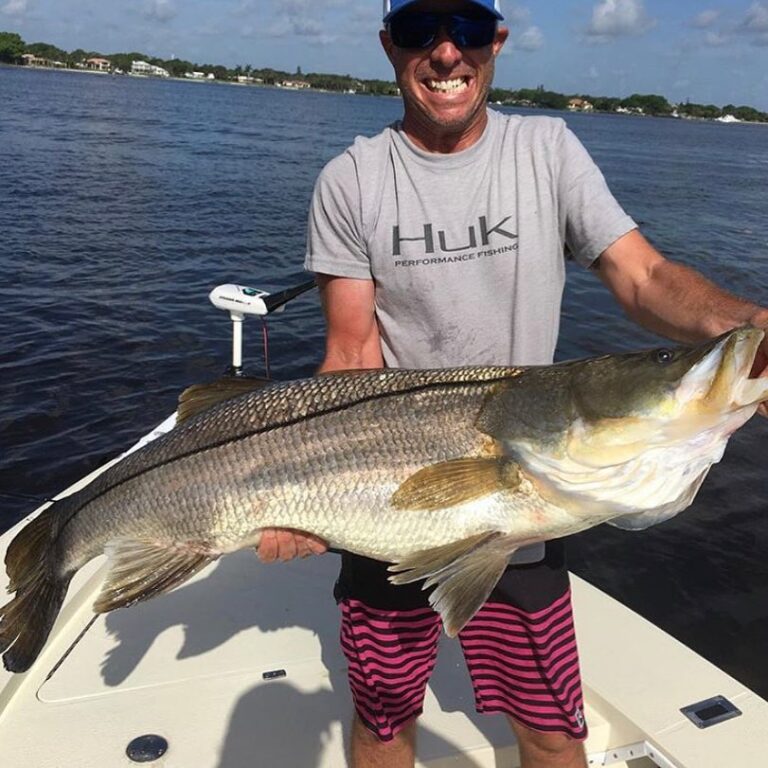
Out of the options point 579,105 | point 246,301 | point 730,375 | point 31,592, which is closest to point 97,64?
point 579,105

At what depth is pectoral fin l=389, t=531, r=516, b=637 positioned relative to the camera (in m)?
2.30

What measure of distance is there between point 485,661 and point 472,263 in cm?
144

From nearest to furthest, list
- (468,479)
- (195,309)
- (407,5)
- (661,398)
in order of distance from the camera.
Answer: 1. (661,398)
2. (468,479)
3. (407,5)
4. (195,309)

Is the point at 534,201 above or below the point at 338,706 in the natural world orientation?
above

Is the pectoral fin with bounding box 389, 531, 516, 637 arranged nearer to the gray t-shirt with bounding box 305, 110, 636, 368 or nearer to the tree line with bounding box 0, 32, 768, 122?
the gray t-shirt with bounding box 305, 110, 636, 368

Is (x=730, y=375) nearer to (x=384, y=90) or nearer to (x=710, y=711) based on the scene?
(x=710, y=711)

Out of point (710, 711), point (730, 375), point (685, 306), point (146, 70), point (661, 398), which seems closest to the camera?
point (730, 375)

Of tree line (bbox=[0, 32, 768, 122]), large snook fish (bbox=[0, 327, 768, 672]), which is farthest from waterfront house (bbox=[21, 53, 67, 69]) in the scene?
large snook fish (bbox=[0, 327, 768, 672])

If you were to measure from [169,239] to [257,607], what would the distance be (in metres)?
14.9

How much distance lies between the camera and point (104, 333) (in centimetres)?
1184

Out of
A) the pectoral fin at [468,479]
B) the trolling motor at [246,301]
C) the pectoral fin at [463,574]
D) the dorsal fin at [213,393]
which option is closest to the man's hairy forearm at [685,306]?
the pectoral fin at [468,479]

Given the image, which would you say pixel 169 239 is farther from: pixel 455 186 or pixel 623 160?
pixel 623 160

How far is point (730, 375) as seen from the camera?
1938mm

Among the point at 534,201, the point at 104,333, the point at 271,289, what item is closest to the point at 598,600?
the point at 534,201
